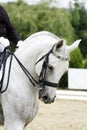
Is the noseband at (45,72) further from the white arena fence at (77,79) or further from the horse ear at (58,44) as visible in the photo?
the white arena fence at (77,79)

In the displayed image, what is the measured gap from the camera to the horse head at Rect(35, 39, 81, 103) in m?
5.00

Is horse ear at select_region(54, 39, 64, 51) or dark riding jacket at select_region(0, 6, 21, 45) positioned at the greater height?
dark riding jacket at select_region(0, 6, 21, 45)

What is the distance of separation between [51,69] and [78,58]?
17231 mm

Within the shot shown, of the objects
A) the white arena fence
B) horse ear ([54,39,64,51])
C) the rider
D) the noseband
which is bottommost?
the white arena fence

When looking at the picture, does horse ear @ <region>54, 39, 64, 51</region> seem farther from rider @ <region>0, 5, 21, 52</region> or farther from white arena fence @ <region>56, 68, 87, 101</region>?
white arena fence @ <region>56, 68, 87, 101</region>

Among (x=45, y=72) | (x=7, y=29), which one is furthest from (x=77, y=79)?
(x=45, y=72)

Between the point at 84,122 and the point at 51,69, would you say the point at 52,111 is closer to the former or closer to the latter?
the point at 84,122

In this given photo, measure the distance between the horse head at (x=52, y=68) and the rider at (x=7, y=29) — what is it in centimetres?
75

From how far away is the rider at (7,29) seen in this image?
224 inches

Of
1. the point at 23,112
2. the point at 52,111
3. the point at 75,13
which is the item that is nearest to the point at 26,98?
the point at 23,112

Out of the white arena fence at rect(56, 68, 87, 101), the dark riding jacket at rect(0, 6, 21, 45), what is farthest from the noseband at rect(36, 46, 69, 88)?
the white arena fence at rect(56, 68, 87, 101)

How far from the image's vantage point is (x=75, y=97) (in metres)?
16.4

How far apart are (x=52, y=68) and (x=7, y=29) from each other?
3.54 feet

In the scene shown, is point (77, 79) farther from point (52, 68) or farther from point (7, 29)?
point (52, 68)
